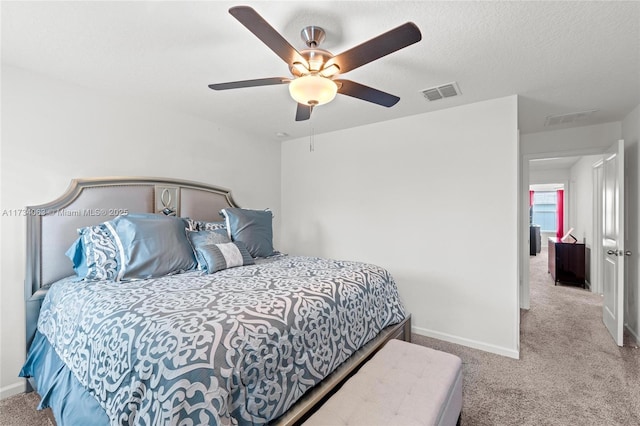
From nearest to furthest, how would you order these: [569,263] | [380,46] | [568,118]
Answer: [380,46]
[568,118]
[569,263]

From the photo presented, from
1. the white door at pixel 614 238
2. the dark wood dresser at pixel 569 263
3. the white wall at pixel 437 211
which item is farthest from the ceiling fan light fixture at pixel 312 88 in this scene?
the dark wood dresser at pixel 569 263

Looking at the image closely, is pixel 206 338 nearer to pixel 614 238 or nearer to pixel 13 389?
pixel 13 389

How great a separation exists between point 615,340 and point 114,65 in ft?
17.2

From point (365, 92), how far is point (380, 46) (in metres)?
→ 0.50

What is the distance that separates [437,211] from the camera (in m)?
3.27

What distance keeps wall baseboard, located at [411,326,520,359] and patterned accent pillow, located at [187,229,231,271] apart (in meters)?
2.35

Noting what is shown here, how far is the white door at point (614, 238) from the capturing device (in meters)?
2.99

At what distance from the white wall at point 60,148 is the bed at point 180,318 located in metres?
0.12

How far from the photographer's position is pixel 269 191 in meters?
4.42

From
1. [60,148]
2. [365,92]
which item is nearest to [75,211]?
[60,148]

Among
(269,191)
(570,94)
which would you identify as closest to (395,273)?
(269,191)

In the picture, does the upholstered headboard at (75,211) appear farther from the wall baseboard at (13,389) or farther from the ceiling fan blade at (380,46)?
the ceiling fan blade at (380,46)

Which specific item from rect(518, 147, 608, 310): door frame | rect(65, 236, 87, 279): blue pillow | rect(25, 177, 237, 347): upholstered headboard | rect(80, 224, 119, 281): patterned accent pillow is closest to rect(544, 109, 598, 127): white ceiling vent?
rect(518, 147, 608, 310): door frame

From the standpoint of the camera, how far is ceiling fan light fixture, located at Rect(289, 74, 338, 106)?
1.72 m
